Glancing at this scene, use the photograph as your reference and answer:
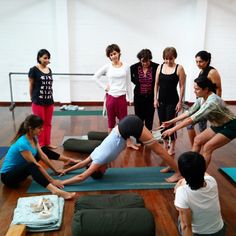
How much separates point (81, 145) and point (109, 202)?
1.51 m

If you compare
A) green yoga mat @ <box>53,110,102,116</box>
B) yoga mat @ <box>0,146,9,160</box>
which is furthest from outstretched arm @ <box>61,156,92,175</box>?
green yoga mat @ <box>53,110,102,116</box>

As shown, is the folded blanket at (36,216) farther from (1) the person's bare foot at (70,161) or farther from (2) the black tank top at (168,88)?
(2) the black tank top at (168,88)

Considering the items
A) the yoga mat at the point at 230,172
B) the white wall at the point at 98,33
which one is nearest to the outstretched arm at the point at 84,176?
the yoga mat at the point at 230,172

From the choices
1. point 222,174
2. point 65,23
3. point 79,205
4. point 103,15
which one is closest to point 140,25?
point 103,15

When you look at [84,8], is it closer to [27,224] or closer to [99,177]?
[99,177]

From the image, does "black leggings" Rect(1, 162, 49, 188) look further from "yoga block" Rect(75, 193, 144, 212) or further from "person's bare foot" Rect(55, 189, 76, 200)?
"yoga block" Rect(75, 193, 144, 212)

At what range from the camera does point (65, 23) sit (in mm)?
6250

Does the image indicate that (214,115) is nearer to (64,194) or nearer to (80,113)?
(64,194)

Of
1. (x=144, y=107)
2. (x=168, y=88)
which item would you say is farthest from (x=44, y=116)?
(x=168, y=88)

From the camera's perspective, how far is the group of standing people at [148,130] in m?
1.54

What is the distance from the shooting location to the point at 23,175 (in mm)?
2650

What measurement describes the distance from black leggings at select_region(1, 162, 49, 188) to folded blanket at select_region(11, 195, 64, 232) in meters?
0.17

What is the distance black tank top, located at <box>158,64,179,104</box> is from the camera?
3.40 m

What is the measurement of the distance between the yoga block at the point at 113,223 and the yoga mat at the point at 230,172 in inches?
54.5
